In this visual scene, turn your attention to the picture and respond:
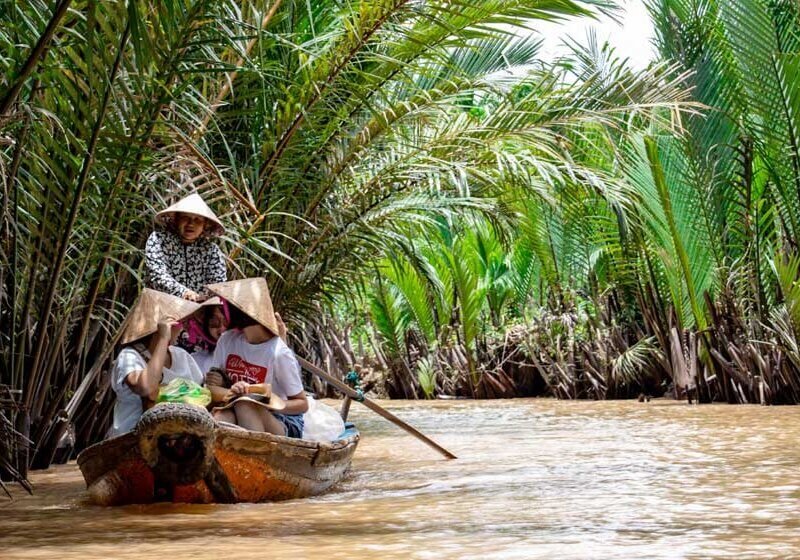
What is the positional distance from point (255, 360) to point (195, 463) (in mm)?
777

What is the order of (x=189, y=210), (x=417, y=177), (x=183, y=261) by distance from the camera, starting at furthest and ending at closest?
(x=417, y=177) → (x=183, y=261) → (x=189, y=210)

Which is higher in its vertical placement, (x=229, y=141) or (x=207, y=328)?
(x=229, y=141)

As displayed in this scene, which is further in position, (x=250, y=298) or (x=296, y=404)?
(x=296, y=404)

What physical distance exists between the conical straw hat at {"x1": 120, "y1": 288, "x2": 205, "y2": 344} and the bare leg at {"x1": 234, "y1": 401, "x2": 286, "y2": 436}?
509 millimetres

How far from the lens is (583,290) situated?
15.8 metres

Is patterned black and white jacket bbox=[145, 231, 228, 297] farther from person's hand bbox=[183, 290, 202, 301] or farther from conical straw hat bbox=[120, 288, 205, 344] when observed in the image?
conical straw hat bbox=[120, 288, 205, 344]

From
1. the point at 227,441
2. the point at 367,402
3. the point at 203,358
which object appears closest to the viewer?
the point at 227,441

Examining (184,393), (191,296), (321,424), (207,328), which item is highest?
(191,296)

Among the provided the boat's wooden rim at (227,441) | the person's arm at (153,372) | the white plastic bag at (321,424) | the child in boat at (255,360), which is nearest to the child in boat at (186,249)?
the child in boat at (255,360)

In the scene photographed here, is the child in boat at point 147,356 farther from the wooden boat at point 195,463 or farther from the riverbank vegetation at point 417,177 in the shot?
the riverbank vegetation at point 417,177

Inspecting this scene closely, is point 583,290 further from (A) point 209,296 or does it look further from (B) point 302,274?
(A) point 209,296

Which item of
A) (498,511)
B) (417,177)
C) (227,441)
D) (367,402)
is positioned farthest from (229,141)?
(498,511)

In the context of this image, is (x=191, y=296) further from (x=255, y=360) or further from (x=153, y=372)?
(x=153, y=372)

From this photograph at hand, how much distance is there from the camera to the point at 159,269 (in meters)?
6.44
